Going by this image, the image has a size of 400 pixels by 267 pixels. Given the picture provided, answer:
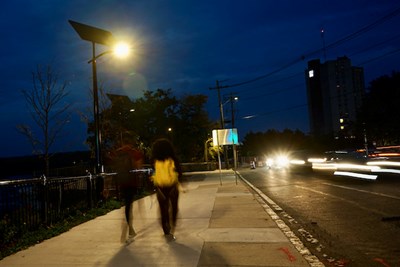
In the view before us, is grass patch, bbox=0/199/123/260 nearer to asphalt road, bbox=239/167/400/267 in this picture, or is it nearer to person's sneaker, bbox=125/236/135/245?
person's sneaker, bbox=125/236/135/245

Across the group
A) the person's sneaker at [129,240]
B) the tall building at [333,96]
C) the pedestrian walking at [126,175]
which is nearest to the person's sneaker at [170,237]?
the person's sneaker at [129,240]

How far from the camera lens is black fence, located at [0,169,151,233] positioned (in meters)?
7.27

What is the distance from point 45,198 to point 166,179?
118 inches

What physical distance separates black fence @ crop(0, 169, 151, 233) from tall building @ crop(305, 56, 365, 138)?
95313 millimetres

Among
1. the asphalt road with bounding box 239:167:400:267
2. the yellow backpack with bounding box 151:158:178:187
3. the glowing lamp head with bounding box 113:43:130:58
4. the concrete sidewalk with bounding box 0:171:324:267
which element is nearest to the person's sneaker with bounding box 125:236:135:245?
the concrete sidewalk with bounding box 0:171:324:267

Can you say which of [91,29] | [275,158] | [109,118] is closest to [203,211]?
[91,29]

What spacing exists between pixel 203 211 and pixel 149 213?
138 centimetres

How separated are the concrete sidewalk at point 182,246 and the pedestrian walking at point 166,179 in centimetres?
34

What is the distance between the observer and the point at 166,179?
7.05m

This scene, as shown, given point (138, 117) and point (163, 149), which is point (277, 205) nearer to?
point (163, 149)

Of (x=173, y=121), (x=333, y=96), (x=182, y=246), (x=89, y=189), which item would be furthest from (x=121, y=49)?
(x=333, y=96)

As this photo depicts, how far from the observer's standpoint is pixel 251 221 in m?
8.34

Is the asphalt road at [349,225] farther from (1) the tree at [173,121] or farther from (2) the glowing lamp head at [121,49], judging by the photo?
(1) the tree at [173,121]

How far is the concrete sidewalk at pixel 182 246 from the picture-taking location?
5383 mm
